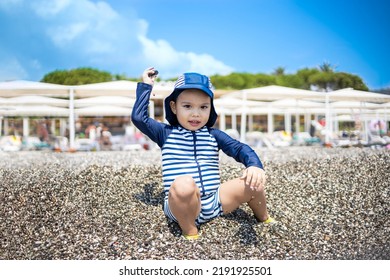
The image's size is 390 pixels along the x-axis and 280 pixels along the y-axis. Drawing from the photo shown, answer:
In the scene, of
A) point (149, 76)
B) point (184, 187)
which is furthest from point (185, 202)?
point (149, 76)

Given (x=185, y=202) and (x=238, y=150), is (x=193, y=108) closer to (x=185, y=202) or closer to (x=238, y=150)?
(x=238, y=150)

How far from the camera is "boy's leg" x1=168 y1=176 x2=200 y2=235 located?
1755 millimetres

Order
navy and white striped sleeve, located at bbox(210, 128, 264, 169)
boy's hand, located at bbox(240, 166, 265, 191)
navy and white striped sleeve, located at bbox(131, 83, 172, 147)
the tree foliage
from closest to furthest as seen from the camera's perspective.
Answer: boy's hand, located at bbox(240, 166, 265, 191) → navy and white striped sleeve, located at bbox(210, 128, 264, 169) → navy and white striped sleeve, located at bbox(131, 83, 172, 147) → the tree foliage

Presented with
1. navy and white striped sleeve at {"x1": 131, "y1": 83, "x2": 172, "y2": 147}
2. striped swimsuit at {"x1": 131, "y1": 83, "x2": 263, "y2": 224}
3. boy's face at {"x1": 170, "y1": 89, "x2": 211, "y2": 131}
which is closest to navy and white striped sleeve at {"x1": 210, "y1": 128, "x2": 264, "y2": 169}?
striped swimsuit at {"x1": 131, "y1": 83, "x2": 263, "y2": 224}

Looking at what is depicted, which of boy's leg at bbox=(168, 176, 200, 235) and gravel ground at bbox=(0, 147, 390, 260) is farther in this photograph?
gravel ground at bbox=(0, 147, 390, 260)

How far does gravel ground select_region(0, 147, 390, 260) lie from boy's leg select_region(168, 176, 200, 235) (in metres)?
0.08

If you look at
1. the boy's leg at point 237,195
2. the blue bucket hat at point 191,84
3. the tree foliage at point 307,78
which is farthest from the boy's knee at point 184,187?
the tree foliage at point 307,78

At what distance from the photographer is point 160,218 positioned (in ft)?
6.82

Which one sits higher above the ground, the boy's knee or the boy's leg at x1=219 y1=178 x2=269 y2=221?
the boy's knee

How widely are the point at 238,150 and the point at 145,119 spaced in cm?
47

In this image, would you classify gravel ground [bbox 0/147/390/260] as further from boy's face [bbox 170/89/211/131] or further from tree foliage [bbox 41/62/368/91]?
tree foliage [bbox 41/62/368/91]

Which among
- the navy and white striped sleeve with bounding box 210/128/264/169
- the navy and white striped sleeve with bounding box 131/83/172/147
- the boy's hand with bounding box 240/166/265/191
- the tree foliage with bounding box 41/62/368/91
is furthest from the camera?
the tree foliage with bounding box 41/62/368/91

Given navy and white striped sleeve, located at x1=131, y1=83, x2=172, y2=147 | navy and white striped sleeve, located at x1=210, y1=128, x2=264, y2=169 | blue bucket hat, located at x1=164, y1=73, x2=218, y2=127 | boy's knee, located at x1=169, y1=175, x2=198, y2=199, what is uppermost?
blue bucket hat, located at x1=164, y1=73, x2=218, y2=127

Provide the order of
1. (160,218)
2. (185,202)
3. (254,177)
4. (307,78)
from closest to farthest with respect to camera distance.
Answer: (254,177) → (185,202) → (160,218) → (307,78)
